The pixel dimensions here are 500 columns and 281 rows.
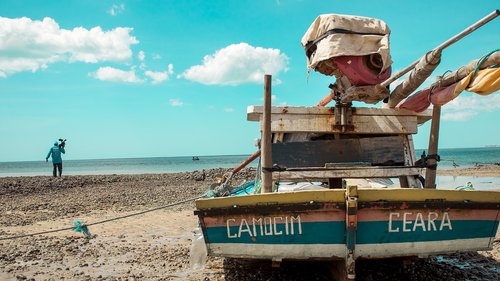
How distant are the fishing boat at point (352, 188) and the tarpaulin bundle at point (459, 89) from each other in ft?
0.10

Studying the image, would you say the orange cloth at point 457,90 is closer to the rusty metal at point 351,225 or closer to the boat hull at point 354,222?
the boat hull at point 354,222

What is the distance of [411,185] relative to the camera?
5.38m

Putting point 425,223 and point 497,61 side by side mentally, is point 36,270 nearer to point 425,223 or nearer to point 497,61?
point 425,223

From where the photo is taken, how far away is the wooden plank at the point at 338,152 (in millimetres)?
5465

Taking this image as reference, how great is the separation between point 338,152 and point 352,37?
1516 millimetres

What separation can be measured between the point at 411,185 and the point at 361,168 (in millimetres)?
915

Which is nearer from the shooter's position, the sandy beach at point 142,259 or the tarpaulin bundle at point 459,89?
the tarpaulin bundle at point 459,89

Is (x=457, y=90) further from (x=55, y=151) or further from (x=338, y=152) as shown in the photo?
(x=55, y=151)

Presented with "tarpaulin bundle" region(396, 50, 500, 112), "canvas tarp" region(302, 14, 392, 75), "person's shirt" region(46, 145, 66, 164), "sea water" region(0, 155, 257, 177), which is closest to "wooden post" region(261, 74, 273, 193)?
"canvas tarp" region(302, 14, 392, 75)

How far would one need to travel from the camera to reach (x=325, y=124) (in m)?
5.46

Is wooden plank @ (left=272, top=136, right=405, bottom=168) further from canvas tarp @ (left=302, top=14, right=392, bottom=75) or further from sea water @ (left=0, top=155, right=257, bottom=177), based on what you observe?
sea water @ (left=0, top=155, right=257, bottom=177)

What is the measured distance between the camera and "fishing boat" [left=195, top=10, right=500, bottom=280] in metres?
3.99

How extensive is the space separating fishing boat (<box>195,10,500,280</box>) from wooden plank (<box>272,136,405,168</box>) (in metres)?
0.01

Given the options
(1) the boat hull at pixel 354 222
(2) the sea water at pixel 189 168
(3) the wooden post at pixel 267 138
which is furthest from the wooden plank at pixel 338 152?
(2) the sea water at pixel 189 168
